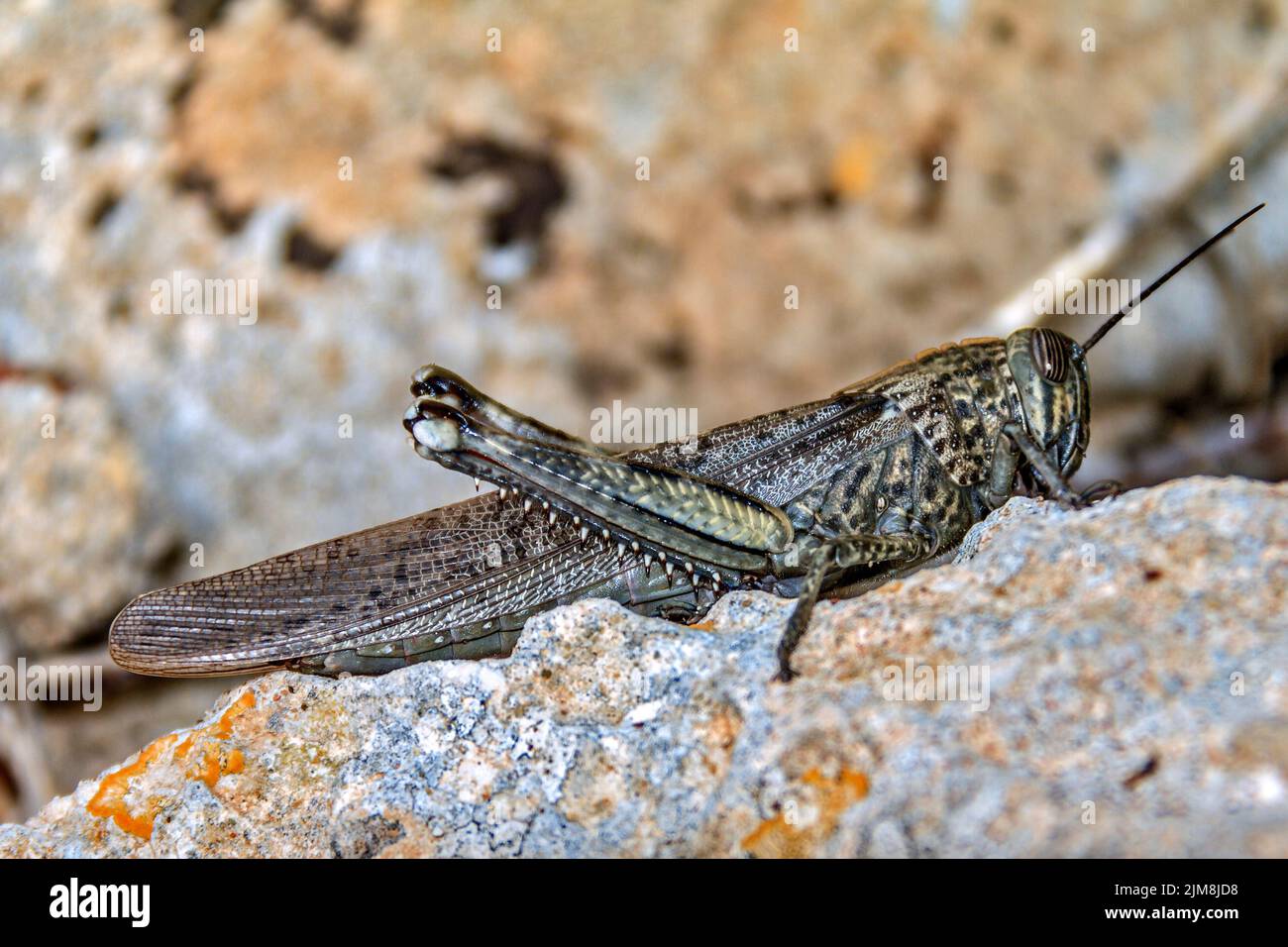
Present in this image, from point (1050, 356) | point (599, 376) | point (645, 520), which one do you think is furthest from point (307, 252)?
point (1050, 356)

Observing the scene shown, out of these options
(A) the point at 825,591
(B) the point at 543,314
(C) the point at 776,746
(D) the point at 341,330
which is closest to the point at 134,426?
(D) the point at 341,330

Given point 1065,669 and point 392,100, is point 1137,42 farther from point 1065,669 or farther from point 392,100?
point 1065,669

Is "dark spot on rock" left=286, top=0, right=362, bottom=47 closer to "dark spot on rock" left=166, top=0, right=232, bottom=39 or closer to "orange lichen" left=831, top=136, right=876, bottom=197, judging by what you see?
"dark spot on rock" left=166, top=0, right=232, bottom=39

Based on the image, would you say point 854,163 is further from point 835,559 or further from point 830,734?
point 830,734

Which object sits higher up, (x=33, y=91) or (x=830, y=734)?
(x=33, y=91)

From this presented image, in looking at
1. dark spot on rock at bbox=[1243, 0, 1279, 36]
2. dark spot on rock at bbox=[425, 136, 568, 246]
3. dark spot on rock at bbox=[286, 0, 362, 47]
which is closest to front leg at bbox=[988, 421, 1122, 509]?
dark spot on rock at bbox=[425, 136, 568, 246]

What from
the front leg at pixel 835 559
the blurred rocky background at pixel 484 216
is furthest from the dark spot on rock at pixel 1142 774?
the blurred rocky background at pixel 484 216

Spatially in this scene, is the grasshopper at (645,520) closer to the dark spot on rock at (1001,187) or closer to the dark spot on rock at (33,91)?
the dark spot on rock at (1001,187)
